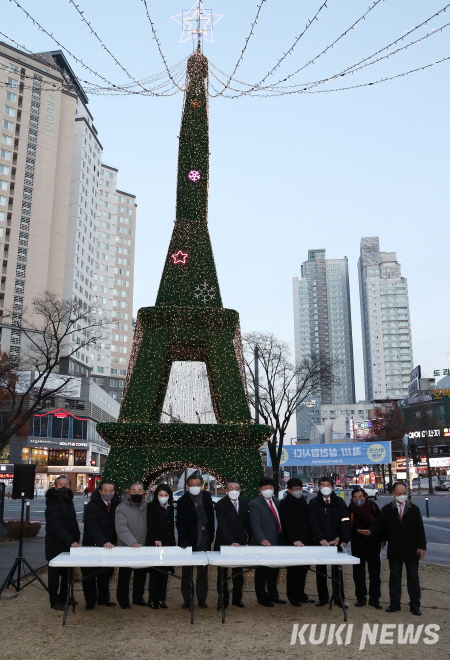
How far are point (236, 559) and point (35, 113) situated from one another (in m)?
79.7

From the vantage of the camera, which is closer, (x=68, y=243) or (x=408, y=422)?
(x=68, y=243)

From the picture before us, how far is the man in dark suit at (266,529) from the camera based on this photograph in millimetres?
8148

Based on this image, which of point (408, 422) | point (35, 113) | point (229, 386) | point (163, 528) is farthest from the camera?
point (408, 422)

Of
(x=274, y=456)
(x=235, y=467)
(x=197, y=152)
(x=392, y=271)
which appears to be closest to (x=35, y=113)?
(x=274, y=456)

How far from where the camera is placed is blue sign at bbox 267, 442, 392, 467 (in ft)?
89.9

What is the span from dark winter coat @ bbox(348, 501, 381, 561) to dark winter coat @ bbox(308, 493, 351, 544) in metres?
0.21

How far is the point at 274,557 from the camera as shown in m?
7.41

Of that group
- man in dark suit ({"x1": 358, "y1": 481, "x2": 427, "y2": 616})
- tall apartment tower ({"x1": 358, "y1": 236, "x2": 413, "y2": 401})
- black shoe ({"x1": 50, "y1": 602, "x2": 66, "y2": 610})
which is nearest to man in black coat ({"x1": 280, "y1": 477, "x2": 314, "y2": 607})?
man in dark suit ({"x1": 358, "y1": 481, "x2": 427, "y2": 616})

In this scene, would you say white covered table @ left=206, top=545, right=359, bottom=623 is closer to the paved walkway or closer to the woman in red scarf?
the woman in red scarf

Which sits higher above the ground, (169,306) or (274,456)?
(169,306)

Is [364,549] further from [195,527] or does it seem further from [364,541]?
[195,527]

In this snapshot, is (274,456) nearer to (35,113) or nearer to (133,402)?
(133,402)

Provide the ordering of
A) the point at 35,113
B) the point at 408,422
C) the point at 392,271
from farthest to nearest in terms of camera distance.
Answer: the point at 392,271, the point at 408,422, the point at 35,113

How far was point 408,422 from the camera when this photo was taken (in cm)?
9419
